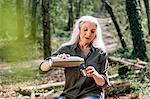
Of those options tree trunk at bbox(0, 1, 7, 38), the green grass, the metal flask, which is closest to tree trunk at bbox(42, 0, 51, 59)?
the green grass

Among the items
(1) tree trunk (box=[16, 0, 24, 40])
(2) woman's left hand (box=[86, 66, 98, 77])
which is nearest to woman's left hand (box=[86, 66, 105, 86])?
(2) woman's left hand (box=[86, 66, 98, 77])

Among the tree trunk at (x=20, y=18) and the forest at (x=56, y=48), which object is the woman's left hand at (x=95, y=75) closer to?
the forest at (x=56, y=48)

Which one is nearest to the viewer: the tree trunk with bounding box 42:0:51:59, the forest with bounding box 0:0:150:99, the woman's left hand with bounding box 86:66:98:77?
the woman's left hand with bounding box 86:66:98:77

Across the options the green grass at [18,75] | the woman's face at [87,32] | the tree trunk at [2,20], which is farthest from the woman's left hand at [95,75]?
the tree trunk at [2,20]

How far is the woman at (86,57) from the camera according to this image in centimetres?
453

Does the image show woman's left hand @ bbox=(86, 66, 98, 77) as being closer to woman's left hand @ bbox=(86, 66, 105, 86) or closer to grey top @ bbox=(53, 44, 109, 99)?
woman's left hand @ bbox=(86, 66, 105, 86)

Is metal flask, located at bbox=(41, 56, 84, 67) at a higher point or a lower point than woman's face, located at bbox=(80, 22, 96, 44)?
lower

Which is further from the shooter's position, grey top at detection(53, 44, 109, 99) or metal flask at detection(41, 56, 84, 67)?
grey top at detection(53, 44, 109, 99)

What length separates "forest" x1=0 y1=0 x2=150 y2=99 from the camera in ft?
34.3

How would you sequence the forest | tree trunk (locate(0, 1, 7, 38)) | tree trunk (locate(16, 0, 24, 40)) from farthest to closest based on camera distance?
tree trunk (locate(0, 1, 7, 38)) < tree trunk (locate(16, 0, 24, 40)) < the forest

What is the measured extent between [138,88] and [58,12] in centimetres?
2235

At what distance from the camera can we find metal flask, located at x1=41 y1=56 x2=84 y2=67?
4.25 meters

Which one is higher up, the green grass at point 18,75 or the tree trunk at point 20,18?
the tree trunk at point 20,18

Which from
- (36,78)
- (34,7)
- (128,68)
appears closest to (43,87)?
(128,68)
